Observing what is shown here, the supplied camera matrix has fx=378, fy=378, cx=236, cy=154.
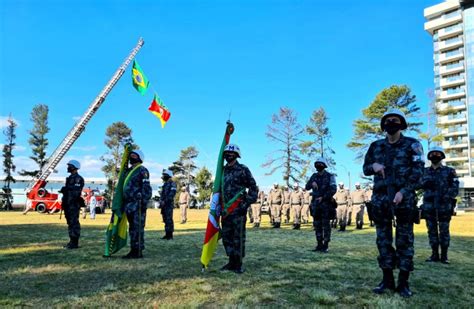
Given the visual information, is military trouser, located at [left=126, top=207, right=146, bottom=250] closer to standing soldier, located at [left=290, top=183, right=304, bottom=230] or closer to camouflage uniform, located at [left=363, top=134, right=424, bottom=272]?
camouflage uniform, located at [left=363, top=134, right=424, bottom=272]

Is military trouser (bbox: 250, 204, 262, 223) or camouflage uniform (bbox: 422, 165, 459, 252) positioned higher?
camouflage uniform (bbox: 422, 165, 459, 252)

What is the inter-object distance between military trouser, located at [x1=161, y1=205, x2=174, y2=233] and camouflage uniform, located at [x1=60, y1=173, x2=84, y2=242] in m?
3.47

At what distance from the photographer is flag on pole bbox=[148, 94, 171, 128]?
24.0m

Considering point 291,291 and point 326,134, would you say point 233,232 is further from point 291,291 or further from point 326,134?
point 326,134

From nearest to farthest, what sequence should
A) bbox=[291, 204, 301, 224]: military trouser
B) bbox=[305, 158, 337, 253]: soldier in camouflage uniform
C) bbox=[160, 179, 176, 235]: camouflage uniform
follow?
bbox=[305, 158, 337, 253]: soldier in camouflage uniform
bbox=[160, 179, 176, 235]: camouflage uniform
bbox=[291, 204, 301, 224]: military trouser

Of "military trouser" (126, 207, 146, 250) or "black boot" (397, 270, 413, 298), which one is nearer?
"black boot" (397, 270, 413, 298)

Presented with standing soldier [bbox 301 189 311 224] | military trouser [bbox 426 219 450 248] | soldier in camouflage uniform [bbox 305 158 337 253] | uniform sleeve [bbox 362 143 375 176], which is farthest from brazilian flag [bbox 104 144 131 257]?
standing soldier [bbox 301 189 311 224]

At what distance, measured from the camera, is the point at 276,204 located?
21.0 meters

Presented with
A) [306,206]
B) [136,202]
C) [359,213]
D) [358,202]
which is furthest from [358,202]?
[136,202]

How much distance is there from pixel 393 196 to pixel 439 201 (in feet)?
12.5

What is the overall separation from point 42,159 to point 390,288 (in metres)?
60.5

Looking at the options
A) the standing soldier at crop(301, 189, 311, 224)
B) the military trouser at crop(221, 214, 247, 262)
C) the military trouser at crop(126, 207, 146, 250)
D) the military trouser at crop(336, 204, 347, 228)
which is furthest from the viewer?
the standing soldier at crop(301, 189, 311, 224)

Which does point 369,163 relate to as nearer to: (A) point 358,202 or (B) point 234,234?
(B) point 234,234

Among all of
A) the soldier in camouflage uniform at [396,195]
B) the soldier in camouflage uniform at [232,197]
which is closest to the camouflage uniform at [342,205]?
the soldier in camouflage uniform at [232,197]
